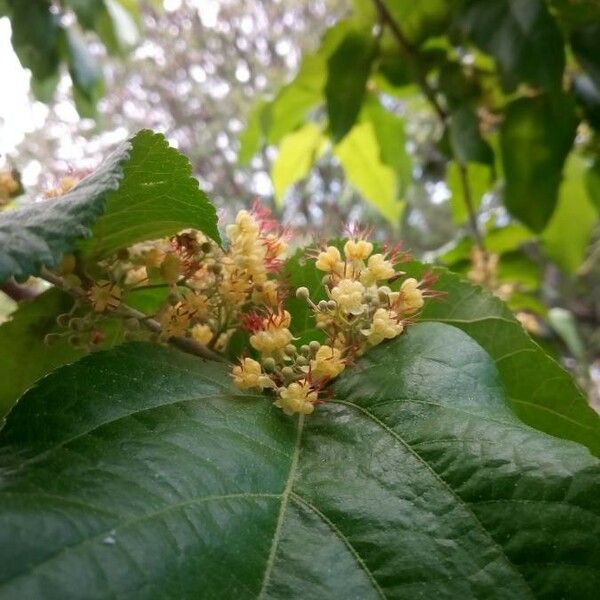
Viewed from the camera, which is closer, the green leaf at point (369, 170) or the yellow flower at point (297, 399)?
the yellow flower at point (297, 399)

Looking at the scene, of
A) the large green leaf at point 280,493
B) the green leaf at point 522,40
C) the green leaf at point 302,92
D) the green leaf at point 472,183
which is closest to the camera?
the large green leaf at point 280,493

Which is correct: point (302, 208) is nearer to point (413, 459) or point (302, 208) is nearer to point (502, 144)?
point (502, 144)

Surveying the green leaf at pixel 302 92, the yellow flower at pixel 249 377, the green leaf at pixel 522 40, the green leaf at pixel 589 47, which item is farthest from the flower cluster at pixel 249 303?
the green leaf at pixel 302 92

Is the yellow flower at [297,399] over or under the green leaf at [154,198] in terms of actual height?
under

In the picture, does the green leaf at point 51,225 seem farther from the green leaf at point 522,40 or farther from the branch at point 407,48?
the branch at point 407,48

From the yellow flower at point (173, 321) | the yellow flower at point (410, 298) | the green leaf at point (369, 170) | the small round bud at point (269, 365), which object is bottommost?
the green leaf at point (369, 170)

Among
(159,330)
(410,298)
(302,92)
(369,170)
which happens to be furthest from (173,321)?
(369,170)

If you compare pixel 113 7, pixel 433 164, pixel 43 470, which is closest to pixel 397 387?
pixel 43 470
